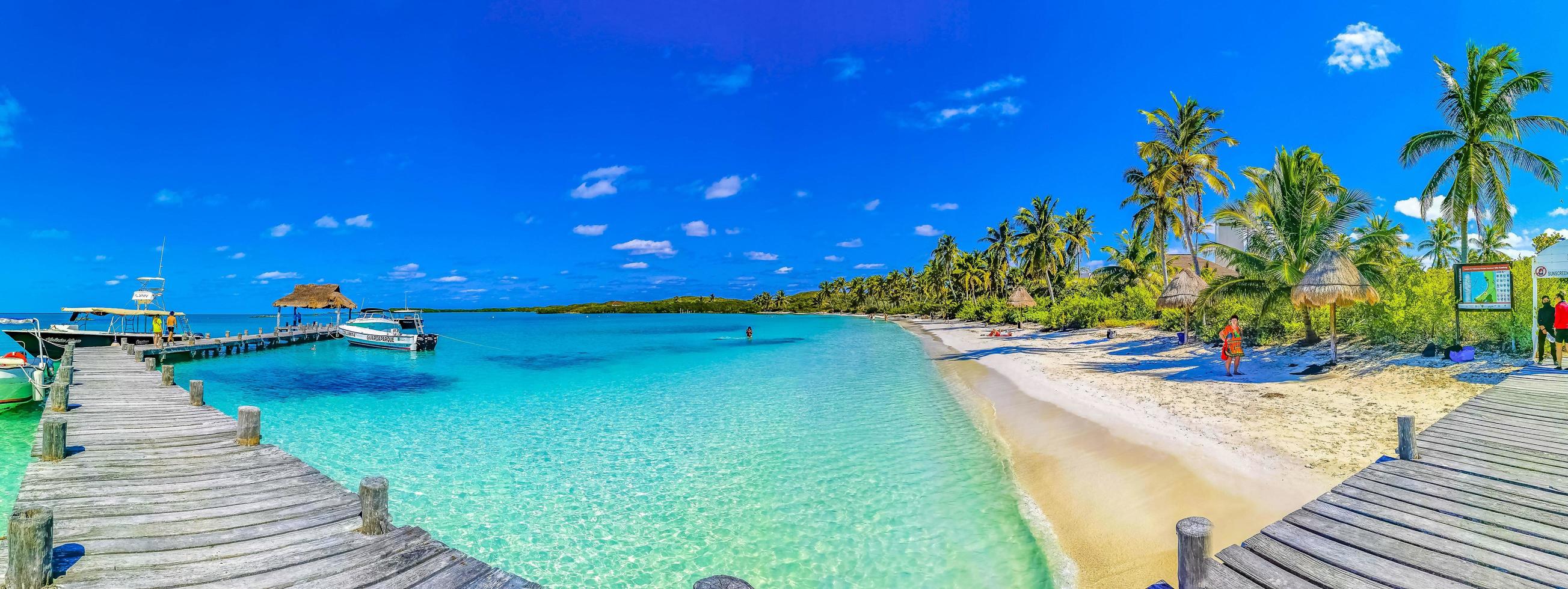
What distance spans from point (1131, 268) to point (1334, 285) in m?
32.3

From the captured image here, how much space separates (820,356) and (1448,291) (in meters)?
22.8

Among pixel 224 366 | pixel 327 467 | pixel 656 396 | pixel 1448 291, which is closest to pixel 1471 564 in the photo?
pixel 327 467

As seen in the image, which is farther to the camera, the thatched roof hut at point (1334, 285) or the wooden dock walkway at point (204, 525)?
the thatched roof hut at point (1334, 285)

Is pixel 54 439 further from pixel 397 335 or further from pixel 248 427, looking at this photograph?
pixel 397 335

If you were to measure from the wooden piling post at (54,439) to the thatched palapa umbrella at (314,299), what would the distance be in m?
45.0

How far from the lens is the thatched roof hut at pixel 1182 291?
21.4m

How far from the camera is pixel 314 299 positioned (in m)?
44.2

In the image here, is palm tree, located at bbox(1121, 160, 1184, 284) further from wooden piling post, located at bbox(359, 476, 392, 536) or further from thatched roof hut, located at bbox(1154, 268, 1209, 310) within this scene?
wooden piling post, located at bbox(359, 476, 392, 536)

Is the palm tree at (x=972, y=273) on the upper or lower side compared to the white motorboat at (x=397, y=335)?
upper

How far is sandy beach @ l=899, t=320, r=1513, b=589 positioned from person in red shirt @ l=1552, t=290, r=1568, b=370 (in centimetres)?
80

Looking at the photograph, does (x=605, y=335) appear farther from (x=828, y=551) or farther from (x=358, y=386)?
(x=828, y=551)

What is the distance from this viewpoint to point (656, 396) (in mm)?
18484

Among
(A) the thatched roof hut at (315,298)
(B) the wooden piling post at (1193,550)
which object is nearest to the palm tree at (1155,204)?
(B) the wooden piling post at (1193,550)

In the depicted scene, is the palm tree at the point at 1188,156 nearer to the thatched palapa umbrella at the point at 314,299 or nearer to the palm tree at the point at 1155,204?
the palm tree at the point at 1155,204
